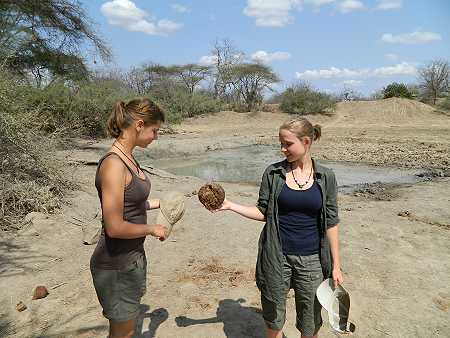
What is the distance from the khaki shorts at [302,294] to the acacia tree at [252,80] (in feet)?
105

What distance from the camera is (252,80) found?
34188 mm

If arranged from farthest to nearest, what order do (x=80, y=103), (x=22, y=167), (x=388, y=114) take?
(x=388, y=114) < (x=80, y=103) < (x=22, y=167)

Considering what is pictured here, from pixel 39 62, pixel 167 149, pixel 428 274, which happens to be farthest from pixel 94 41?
pixel 428 274

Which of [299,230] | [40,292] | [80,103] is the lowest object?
[40,292]

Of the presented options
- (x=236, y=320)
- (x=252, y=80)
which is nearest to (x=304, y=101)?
(x=252, y=80)

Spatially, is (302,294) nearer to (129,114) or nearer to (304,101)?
(129,114)

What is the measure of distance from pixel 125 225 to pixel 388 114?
1146 inches

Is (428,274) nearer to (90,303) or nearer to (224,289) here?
(224,289)

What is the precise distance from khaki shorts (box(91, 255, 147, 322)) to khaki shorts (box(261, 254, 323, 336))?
78 cm

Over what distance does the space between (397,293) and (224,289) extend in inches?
65.9

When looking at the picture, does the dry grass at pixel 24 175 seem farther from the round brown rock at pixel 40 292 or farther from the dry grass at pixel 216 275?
the dry grass at pixel 216 275

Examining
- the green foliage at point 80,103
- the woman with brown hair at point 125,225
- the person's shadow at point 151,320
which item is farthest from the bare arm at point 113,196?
the green foliage at point 80,103

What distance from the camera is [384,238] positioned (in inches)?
209

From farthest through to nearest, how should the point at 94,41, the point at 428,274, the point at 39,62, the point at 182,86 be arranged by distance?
the point at 182,86
the point at 39,62
the point at 94,41
the point at 428,274
